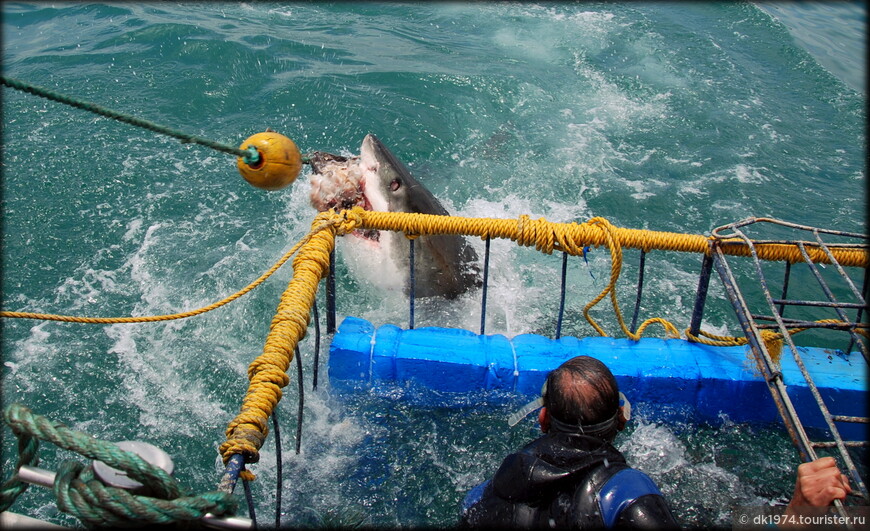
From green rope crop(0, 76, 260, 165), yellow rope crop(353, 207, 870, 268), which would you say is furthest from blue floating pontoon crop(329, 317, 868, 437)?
green rope crop(0, 76, 260, 165)

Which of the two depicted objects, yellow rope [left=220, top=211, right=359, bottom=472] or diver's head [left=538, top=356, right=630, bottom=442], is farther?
diver's head [left=538, top=356, right=630, bottom=442]

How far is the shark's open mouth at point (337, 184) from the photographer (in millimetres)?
4070

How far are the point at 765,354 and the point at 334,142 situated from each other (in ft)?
16.6

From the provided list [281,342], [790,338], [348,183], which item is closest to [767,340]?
[790,338]

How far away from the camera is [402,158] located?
6.57 m

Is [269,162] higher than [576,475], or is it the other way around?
[269,162]

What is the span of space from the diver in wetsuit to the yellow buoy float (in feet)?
4.04

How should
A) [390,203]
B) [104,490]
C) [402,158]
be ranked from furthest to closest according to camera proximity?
1. [402,158]
2. [390,203]
3. [104,490]

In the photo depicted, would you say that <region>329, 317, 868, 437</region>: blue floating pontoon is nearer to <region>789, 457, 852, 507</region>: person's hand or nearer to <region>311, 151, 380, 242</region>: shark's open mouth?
<region>311, 151, 380, 242</region>: shark's open mouth

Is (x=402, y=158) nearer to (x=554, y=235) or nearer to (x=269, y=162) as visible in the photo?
(x=554, y=235)

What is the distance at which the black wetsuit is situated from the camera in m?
1.62

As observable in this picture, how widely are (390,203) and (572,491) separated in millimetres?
2637

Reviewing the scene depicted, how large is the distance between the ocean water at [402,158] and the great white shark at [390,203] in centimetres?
22

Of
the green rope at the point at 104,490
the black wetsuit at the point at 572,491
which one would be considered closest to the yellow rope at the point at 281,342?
the green rope at the point at 104,490
